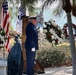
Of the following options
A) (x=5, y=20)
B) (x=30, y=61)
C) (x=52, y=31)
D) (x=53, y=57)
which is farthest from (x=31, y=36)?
(x=52, y=31)

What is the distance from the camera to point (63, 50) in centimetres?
1309

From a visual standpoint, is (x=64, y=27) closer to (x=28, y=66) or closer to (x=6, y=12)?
(x=6, y=12)

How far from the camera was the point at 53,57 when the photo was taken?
40.6 ft

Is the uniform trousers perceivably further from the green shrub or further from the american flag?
the green shrub

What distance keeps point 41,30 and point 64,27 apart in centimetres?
178

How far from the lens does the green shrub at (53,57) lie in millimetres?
12266

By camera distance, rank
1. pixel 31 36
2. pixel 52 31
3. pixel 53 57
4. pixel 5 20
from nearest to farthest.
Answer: pixel 31 36
pixel 5 20
pixel 53 57
pixel 52 31

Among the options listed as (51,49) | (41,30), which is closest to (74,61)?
(51,49)

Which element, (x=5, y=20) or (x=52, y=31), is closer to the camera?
(x=5, y=20)

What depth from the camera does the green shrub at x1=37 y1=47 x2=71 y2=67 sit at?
40.2 ft

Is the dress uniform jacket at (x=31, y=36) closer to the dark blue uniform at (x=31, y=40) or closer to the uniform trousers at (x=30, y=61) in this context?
the dark blue uniform at (x=31, y=40)

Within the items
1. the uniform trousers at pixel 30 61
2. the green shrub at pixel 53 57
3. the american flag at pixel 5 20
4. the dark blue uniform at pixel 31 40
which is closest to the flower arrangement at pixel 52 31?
the green shrub at pixel 53 57

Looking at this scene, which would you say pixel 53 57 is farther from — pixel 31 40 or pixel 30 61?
pixel 31 40

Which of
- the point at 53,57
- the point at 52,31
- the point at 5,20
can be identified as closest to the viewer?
the point at 5,20
